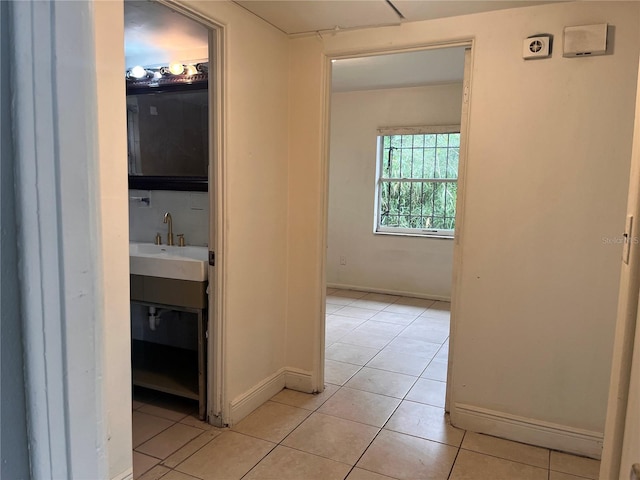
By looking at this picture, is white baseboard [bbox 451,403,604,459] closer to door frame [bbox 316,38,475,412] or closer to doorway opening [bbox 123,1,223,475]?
door frame [bbox 316,38,475,412]

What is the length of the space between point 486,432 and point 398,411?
0.49 meters

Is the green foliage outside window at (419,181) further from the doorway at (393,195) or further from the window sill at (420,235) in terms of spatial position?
the window sill at (420,235)

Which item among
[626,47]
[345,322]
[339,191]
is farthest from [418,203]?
[626,47]

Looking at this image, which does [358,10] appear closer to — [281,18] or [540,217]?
[281,18]

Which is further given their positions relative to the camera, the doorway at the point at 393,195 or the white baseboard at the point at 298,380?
the doorway at the point at 393,195

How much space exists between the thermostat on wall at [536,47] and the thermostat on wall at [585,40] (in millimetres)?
76

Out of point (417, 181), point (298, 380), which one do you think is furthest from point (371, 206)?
point (298, 380)

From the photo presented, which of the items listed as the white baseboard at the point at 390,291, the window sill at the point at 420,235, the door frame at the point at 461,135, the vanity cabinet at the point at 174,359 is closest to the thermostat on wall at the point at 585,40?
the door frame at the point at 461,135

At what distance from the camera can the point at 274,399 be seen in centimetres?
283

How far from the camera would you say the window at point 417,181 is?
5.31m

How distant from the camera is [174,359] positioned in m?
3.03

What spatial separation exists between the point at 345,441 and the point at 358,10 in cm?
219

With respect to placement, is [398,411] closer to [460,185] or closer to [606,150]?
[460,185]

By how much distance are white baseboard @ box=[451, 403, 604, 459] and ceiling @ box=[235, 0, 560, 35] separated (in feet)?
6.73
